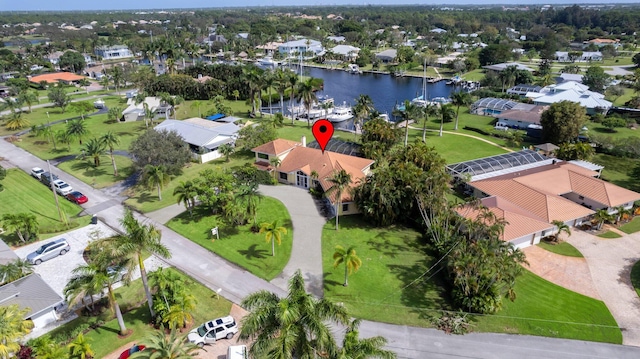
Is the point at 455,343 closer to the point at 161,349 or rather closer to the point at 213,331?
the point at 213,331

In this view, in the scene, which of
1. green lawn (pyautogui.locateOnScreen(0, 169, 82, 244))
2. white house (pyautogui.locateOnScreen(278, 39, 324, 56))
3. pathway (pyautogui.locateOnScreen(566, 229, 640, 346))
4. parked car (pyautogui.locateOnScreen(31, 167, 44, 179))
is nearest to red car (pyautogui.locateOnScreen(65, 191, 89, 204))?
green lawn (pyautogui.locateOnScreen(0, 169, 82, 244))

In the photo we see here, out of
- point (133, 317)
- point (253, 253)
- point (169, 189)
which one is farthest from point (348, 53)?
point (133, 317)

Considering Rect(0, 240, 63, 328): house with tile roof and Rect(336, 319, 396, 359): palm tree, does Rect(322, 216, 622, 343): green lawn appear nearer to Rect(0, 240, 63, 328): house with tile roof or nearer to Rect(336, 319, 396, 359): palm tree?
Rect(336, 319, 396, 359): palm tree

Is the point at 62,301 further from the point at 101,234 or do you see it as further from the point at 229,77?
the point at 229,77

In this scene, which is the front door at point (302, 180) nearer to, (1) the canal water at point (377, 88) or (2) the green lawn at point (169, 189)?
(2) the green lawn at point (169, 189)

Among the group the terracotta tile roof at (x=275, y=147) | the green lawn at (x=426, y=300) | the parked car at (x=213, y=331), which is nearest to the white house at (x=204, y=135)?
the terracotta tile roof at (x=275, y=147)
